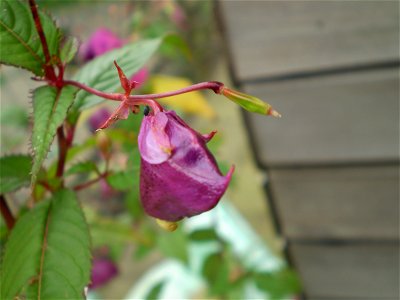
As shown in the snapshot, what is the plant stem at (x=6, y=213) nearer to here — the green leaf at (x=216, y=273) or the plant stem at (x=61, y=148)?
the plant stem at (x=61, y=148)

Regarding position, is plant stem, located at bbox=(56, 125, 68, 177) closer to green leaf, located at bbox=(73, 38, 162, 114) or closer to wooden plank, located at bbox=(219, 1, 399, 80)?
green leaf, located at bbox=(73, 38, 162, 114)

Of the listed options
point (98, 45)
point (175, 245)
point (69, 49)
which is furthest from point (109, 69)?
point (175, 245)

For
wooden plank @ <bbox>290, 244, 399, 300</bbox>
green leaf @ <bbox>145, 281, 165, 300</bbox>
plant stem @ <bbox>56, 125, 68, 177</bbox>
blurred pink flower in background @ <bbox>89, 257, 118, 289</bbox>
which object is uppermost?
wooden plank @ <bbox>290, 244, 399, 300</bbox>

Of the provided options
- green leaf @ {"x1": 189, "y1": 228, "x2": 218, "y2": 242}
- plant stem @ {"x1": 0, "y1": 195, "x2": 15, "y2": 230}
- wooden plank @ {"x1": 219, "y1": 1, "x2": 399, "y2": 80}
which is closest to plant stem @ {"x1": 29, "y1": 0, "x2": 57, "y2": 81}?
plant stem @ {"x1": 0, "y1": 195, "x2": 15, "y2": 230}

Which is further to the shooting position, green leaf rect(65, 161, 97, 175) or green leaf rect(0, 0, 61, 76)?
green leaf rect(65, 161, 97, 175)

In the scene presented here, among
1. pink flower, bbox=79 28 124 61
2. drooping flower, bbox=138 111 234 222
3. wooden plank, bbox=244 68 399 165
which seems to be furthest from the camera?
wooden plank, bbox=244 68 399 165

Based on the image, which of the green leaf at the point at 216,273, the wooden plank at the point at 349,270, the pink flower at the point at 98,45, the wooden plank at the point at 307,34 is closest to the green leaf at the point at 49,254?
the pink flower at the point at 98,45
